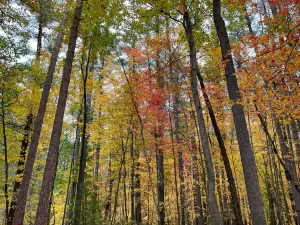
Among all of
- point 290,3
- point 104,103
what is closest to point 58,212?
point 104,103

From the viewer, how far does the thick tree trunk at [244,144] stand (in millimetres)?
5477

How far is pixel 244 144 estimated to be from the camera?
5953mm

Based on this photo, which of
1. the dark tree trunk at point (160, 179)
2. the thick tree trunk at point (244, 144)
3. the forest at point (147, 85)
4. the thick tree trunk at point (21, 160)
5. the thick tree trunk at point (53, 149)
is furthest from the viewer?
the dark tree trunk at point (160, 179)

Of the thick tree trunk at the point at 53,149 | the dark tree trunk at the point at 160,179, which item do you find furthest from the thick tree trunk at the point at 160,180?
the thick tree trunk at the point at 53,149

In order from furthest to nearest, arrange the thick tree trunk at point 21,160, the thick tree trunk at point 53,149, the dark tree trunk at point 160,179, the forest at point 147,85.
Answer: the dark tree trunk at point 160,179 → the thick tree trunk at point 21,160 → the forest at point 147,85 → the thick tree trunk at point 53,149

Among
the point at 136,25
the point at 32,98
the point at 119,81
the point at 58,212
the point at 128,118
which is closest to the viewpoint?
the point at 136,25

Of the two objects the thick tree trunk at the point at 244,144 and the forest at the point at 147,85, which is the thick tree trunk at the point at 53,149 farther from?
the thick tree trunk at the point at 244,144

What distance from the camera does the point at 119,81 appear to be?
13.4 m

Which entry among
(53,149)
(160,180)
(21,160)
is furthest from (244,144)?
(21,160)

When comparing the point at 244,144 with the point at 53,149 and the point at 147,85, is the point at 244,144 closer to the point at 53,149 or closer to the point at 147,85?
the point at 53,149

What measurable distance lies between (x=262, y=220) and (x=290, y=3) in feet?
19.4

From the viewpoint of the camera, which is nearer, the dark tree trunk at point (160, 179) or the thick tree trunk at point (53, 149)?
the thick tree trunk at point (53, 149)

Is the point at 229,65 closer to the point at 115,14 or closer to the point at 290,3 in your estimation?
the point at 290,3

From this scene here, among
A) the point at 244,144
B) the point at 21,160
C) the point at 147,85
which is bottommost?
→ the point at 244,144
